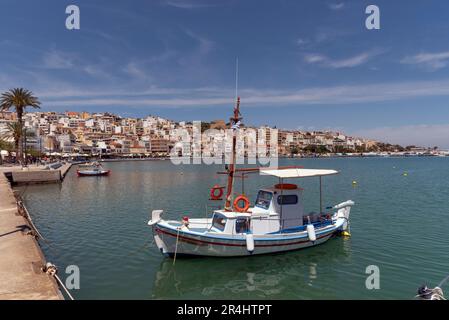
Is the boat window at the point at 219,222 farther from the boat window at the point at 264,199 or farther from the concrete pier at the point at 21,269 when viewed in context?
the concrete pier at the point at 21,269

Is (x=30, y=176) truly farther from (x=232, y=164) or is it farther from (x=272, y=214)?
(x=272, y=214)

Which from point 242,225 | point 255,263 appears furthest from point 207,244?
point 255,263

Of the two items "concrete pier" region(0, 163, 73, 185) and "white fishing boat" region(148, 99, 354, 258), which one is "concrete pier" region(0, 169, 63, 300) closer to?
"white fishing boat" region(148, 99, 354, 258)

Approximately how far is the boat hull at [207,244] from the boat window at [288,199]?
77.5 inches

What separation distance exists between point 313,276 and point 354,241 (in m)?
6.90

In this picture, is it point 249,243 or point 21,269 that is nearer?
point 21,269

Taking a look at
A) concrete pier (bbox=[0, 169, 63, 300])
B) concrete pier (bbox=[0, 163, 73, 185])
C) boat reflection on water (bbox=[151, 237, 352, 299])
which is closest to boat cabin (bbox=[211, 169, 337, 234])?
boat reflection on water (bbox=[151, 237, 352, 299])

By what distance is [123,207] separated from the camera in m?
34.4

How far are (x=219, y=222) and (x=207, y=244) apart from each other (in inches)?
60.8

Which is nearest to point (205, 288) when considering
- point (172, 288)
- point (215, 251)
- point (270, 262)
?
point (172, 288)

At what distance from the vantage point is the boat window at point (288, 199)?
18859 millimetres

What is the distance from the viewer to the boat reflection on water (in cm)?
1395

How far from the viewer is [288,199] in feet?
62.6

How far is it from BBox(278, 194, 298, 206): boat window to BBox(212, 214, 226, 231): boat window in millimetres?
3494
